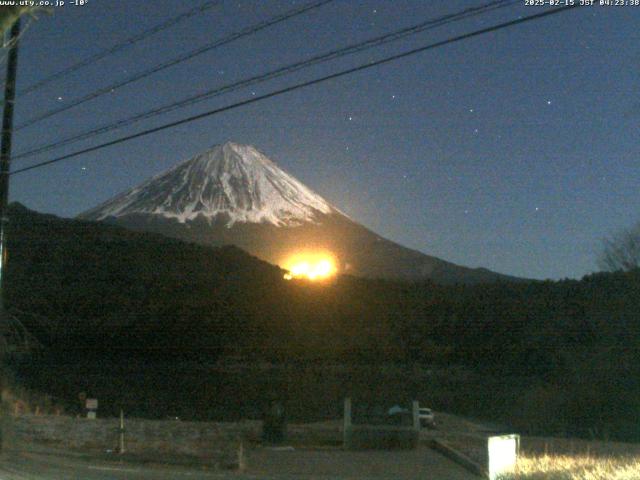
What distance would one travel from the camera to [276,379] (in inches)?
2026

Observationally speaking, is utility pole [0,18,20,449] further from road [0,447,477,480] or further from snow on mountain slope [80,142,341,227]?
snow on mountain slope [80,142,341,227]

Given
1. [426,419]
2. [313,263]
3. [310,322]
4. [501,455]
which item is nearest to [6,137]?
[501,455]

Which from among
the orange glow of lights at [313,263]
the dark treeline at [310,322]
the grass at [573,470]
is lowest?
the grass at [573,470]

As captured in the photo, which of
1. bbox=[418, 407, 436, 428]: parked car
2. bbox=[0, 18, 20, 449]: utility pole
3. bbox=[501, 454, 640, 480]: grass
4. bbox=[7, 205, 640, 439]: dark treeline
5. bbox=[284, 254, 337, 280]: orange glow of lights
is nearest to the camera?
bbox=[501, 454, 640, 480]: grass

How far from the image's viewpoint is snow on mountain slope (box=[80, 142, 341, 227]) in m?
113

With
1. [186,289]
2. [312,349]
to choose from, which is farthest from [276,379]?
[186,289]

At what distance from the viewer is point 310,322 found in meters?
67.8

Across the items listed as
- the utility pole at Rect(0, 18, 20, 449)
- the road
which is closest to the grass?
the road

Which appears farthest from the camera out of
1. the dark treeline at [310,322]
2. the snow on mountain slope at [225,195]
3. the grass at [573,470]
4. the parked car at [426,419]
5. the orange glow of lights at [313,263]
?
the snow on mountain slope at [225,195]

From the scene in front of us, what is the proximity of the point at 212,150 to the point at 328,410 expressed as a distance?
101450 millimetres

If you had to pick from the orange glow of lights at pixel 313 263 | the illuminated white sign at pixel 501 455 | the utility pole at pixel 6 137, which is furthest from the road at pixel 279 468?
the orange glow of lights at pixel 313 263

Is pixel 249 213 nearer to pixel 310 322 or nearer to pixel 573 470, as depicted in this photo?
pixel 310 322

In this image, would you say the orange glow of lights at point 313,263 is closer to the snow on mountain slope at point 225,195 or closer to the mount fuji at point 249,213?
the mount fuji at point 249,213

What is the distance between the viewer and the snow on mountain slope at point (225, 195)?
112938 mm
